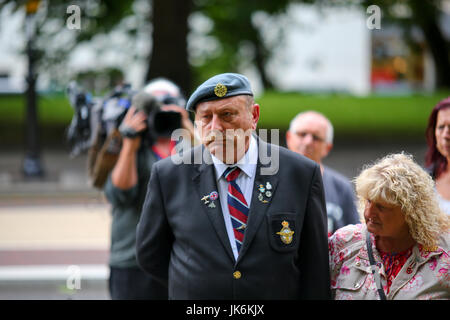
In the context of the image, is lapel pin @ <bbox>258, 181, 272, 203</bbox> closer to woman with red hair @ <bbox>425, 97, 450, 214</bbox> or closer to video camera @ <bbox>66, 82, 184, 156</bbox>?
woman with red hair @ <bbox>425, 97, 450, 214</bbox>

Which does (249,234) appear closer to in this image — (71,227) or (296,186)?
(296,186)

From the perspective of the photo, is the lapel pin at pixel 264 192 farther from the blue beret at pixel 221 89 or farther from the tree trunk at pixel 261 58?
the tree trunk at pixel 261 58

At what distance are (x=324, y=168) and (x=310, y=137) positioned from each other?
0.23 m

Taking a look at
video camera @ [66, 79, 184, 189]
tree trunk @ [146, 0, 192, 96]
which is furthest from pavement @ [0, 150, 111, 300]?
tree trunk @ [146, 0, 192, 96]

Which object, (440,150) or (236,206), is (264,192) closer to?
(236,206)

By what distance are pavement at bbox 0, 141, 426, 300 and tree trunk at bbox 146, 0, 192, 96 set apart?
306 centimetres

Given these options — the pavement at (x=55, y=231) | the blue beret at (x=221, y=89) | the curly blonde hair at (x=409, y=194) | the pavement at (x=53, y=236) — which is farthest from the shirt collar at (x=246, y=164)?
the pavement at (x=53, y=236)

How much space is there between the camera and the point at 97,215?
409 inches

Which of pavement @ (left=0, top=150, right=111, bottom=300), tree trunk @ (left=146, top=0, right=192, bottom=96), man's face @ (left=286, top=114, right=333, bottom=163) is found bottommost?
pavement @ (left=0, top=150, right=111, bottom=300)

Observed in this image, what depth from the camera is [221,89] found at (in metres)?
2.47

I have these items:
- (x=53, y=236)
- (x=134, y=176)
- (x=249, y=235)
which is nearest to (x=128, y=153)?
(x=134, y=176)

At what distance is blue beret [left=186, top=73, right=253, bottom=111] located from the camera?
248 cm
